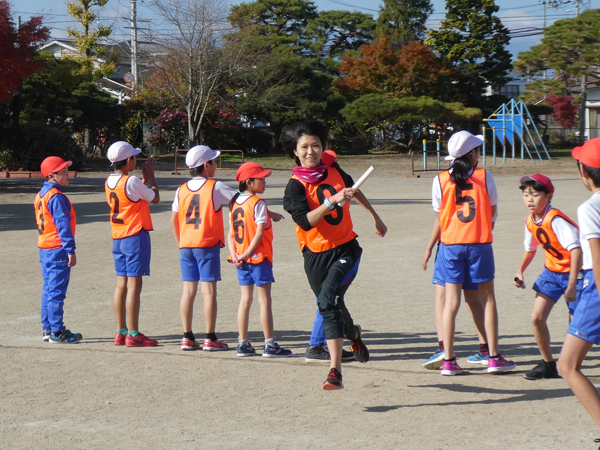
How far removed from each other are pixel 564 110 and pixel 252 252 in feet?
142

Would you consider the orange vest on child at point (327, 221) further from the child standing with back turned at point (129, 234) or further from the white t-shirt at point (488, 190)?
the child standing with back turned at point (129, 234)

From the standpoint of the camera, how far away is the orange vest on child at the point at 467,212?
4883 mm

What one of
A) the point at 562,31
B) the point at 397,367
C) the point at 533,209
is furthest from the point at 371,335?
the point at 562,31

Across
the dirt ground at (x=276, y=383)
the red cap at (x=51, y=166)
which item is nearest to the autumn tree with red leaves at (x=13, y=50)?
the dirt ground at (x=276, y=383)

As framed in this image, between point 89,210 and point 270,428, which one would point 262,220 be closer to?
point 270,428

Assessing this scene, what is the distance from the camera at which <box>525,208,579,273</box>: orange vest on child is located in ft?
15.4

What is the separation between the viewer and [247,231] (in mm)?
5473

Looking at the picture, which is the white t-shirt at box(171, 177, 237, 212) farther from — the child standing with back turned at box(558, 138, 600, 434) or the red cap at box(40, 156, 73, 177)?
the child standing with back turned at box(558, 138, 600, 434)

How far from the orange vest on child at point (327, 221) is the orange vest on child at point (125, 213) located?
1.75 m

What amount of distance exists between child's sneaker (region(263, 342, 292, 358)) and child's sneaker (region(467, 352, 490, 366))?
1.39 meters

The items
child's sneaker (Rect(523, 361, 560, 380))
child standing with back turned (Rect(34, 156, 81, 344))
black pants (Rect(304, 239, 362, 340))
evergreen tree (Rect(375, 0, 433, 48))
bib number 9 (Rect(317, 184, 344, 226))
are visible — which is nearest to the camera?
black pants (Rect(304, 239, 362, 340))

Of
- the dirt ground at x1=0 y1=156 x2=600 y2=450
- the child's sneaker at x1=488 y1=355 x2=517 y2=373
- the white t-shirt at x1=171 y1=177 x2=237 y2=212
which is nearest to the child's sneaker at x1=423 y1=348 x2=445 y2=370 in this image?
the dirt ground at x1=0 y1=156 x2=600 y2=450

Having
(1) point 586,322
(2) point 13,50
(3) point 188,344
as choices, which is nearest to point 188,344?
(3) point 188,344

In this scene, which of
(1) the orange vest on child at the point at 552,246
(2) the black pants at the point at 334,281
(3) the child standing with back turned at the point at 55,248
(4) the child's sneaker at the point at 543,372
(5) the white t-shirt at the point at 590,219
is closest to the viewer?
(5) the white t-shirt at the point at 590,219
